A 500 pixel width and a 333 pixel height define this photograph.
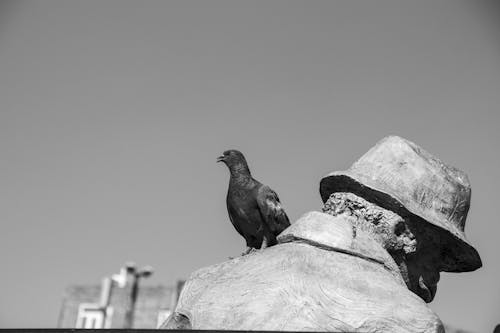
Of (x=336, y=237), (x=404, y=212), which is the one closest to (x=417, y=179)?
(x=404, y=212)

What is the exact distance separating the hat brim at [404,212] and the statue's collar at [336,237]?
31 centimetres

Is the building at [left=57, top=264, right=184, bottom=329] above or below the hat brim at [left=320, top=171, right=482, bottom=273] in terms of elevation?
below

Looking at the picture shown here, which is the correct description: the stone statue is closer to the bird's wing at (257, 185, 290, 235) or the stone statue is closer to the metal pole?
the bird's wing at (257, 185, 290, 235)

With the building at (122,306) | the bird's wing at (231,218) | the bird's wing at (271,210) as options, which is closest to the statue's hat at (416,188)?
the bird's wing at (271,210)

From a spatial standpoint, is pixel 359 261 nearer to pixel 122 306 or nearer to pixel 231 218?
pixel 231 218

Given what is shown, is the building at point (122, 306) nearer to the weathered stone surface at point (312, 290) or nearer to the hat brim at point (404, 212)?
the hat brim at point (404, 212)

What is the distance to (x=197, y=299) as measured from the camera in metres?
6.83

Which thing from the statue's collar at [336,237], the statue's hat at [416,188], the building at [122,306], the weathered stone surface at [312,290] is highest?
the statue's hat at [416,188]

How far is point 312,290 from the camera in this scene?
20.9ft

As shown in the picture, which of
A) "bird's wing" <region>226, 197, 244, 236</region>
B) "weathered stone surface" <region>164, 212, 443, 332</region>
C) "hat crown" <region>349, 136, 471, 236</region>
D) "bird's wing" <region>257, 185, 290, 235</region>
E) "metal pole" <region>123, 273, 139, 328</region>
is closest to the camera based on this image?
"weathered stone surface" <region>164, 212, 443, 332</region>

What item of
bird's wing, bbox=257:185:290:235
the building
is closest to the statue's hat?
bird's wing, bbox=257:185:290:235

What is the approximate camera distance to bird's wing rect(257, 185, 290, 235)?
764 centimetres

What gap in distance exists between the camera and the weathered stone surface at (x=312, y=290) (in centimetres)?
617

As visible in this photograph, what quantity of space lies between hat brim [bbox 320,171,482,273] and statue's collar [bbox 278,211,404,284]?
31 centimetres
